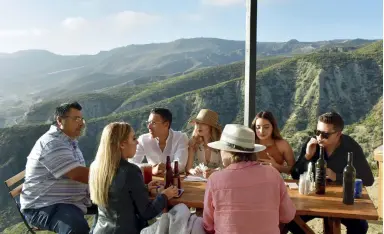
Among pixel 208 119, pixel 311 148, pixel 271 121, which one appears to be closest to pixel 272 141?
pixel 271 121

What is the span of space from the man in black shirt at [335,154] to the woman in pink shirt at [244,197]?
934mm

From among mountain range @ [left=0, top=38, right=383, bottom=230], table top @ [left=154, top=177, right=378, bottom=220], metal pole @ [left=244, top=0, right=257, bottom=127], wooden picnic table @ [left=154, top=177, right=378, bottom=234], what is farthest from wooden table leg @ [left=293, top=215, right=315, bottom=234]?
mountain range @ [left=0, top=38, right=383, bottom=230]

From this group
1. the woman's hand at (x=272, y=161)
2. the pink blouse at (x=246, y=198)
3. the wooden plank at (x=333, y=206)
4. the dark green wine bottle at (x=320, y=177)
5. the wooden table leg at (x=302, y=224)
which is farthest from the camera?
the woman's hand at (x=272, y=161)

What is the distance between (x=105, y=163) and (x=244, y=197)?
0.84 meters

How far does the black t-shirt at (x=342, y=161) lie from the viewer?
2783mm

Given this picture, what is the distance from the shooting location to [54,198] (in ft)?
9.34

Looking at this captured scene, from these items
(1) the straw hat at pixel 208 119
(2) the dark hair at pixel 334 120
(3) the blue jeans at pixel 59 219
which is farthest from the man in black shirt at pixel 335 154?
(3) the blue jeans at pixel 59 219

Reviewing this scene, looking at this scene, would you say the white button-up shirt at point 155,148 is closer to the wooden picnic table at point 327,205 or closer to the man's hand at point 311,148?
the wooden picnic table at point 327,205

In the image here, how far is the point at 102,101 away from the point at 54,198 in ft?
229

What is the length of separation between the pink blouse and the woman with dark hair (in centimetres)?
123


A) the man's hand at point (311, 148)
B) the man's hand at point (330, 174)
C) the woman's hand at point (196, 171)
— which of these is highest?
the man's hand at point (311, 148)

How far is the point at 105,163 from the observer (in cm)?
224

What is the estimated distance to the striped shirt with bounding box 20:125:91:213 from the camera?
2773 millimetres

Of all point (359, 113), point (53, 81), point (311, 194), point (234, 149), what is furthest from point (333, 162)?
point (53, 81)
